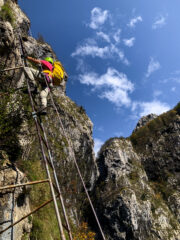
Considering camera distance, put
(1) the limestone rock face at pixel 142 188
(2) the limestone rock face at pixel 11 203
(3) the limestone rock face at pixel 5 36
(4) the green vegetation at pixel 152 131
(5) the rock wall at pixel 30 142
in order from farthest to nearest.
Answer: (4) the green vegetation at pixel 152 131 < (1) the limestone rock face at pixel 142 188 < (3) the limestone rock face at pixel 5 36 < (5) the rock wall at pixel 30 142 < (2) the limestone rock face at pixel 11 203

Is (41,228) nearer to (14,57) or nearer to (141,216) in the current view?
(14,57)

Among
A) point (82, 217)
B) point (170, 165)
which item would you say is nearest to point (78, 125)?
point (82, 217)

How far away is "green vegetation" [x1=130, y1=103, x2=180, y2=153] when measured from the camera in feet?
182

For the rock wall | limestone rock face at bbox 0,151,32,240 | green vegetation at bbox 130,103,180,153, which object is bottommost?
limestone rock face at bbox 0,151,32,240

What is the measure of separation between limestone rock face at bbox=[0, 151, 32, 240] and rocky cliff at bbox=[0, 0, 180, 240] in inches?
1.0

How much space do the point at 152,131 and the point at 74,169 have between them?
1612 inches

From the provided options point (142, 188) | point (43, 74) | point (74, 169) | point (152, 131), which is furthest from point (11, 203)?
point (152, 131)

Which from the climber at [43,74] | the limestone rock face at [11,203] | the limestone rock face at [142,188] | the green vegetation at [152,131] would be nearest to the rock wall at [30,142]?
the limestone rock face at [11,203]

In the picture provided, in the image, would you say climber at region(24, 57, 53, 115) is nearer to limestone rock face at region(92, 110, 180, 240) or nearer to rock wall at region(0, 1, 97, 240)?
rock wall at region(0, 1, 97, 240)

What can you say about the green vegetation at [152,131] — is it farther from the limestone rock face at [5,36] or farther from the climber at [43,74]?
the limestone rock face at [5,36]

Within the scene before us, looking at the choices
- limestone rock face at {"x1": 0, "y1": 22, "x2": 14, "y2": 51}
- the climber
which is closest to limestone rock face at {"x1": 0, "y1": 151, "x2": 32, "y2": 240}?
the climber

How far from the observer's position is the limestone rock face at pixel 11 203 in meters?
4.75

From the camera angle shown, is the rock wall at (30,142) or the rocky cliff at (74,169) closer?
the rock wall at (30,142)

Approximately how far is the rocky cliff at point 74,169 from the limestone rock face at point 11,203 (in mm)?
25
